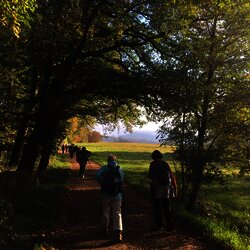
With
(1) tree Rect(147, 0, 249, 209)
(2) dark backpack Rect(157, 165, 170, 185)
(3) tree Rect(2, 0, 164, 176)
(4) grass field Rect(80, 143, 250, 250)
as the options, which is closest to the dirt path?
(4) grass field Rect(80, 143, 250, 250)

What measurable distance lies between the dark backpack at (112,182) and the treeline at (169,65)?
198 inches

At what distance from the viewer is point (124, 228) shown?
10312mm

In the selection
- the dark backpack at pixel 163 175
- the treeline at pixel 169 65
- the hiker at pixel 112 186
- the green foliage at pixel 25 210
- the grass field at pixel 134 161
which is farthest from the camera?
the grass field at pixel 134 161

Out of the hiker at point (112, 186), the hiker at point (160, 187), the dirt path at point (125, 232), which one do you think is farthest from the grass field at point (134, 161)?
the hiker at point (112, 186)

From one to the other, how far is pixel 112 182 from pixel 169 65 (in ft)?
27.6

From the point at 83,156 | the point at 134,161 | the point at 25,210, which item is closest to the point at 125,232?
the point at 25,210

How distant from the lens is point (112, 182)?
9.16 meters

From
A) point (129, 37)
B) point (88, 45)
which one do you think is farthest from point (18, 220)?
point (129, 37)

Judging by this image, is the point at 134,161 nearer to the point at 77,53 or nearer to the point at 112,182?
the point at 77,53

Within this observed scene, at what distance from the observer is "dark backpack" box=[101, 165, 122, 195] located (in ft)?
30.0

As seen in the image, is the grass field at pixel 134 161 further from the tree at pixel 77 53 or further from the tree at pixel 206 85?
the tree at pixel 77 53

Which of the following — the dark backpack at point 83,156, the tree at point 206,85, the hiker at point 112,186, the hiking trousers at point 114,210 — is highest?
the tree at point 206,85

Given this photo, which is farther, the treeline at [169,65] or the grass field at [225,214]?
the treeline at [169,65]

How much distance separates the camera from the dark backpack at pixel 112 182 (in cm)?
916
